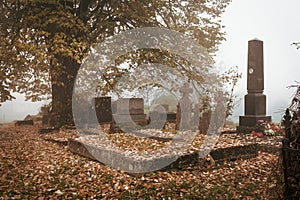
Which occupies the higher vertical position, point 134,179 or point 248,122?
point 248,122

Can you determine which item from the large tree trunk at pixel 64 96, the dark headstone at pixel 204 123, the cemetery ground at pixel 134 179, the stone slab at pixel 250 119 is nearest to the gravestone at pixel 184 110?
the dark headstone at pixel 204 123

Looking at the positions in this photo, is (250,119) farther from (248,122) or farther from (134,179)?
(134,179)

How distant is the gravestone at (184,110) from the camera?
12.1 meters

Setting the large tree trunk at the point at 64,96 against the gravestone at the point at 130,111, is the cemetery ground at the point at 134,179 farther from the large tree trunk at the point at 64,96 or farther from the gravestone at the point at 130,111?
the gravestone at the point at 130,111

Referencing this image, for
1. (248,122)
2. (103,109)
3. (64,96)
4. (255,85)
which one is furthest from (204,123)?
(64,96)

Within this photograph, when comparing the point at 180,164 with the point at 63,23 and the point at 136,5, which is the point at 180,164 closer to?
the point at 63,23

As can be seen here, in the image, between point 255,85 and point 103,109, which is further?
point 103,109

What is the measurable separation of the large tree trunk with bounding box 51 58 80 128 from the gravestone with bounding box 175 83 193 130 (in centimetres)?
493

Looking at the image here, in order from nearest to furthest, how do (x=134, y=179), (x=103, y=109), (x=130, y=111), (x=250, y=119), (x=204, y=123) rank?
(x=134, y=179) → (x=204, y=123) → (x=250, y=119) → (x=130, y=111) → (x=103, y=109)

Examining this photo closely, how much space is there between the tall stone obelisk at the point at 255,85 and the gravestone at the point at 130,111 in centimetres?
433

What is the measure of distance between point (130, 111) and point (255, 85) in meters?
5.40

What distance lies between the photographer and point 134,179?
621 cm

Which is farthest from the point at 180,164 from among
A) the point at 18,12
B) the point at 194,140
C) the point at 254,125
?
the point at 18,12

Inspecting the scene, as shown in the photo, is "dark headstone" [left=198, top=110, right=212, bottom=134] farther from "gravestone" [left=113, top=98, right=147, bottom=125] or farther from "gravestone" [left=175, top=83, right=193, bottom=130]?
"gravestone" [left=113, top=98, right=147, bottom=125]
